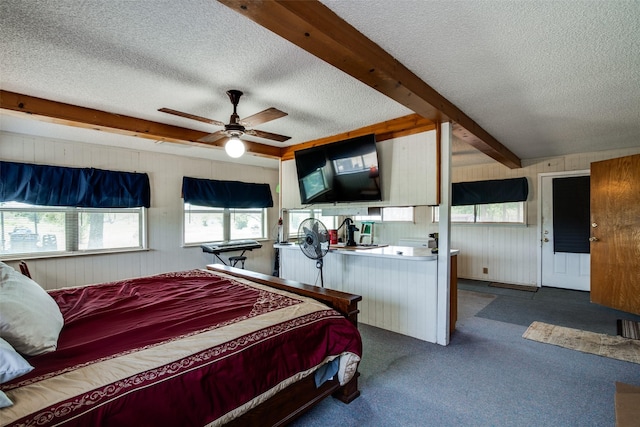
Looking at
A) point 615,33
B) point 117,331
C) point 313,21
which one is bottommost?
point 117,331

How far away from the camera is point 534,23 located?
1.61 m

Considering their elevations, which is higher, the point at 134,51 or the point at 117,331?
the point at 134,51

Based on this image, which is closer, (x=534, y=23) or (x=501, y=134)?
(x=534, y=23)

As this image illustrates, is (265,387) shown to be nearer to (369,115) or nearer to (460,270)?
(369,115)

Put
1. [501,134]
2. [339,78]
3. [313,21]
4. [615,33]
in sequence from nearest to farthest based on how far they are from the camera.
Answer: [313,21] → [615,33] → [339,78] → [501,134]

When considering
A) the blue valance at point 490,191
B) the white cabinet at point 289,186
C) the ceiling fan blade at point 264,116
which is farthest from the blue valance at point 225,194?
the blue valance at point 490,191

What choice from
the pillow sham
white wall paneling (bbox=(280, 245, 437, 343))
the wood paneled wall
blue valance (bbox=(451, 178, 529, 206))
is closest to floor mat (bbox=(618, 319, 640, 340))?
white wall paneling (bbox=(280, 245, 437, 343))

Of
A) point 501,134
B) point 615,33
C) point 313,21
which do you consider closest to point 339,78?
point 313,21

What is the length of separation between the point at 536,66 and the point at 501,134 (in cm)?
186

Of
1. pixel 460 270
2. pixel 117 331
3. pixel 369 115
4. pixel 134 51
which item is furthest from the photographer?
pixel 460 270

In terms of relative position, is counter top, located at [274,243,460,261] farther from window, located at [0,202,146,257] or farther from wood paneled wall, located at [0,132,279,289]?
window, located at [0,202,146,257]

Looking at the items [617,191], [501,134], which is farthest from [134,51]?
[617,191]

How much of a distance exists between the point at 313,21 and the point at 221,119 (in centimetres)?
207

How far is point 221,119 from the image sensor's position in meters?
3.23
